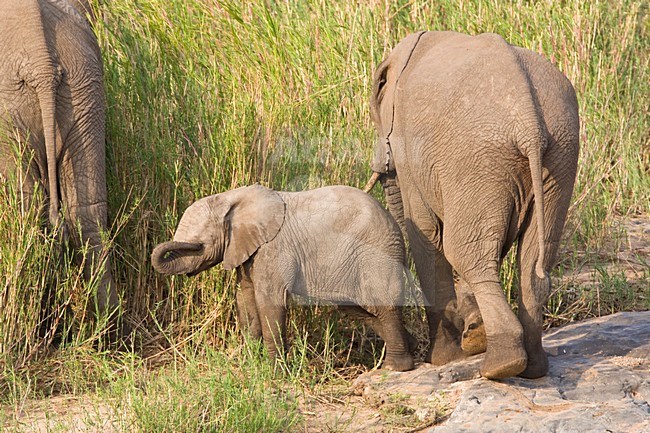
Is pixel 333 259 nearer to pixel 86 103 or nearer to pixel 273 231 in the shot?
pixel 273 231

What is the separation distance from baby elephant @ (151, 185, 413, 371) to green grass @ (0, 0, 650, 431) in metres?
0.29

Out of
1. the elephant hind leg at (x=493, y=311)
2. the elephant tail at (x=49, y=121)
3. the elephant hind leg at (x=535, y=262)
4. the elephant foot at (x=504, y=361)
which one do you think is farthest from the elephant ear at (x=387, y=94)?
the elephant tail at (x=49, y=121)

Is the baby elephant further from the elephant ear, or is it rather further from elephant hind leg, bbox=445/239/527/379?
elephant hind leg, bbox=445/239/527/379

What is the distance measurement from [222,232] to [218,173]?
0.69m

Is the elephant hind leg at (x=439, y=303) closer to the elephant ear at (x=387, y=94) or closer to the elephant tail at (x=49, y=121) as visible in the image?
the elephant ear at (x=387, y=94)

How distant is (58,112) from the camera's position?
4.98 m

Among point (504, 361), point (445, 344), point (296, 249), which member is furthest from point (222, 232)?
point (504, 361)

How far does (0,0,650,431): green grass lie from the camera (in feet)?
15.7

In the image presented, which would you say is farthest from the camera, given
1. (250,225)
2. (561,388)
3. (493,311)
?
(250,225)

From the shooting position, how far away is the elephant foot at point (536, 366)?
4.53 metres

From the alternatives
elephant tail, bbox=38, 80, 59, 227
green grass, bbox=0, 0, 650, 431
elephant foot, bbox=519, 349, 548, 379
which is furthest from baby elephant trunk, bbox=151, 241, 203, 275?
elephant foot, bbox=519, 349, 548, 379

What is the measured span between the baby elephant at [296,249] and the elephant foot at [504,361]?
23.8 inches

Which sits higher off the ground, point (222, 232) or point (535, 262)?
point (222, 232)

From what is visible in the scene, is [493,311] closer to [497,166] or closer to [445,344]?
[497,166]
